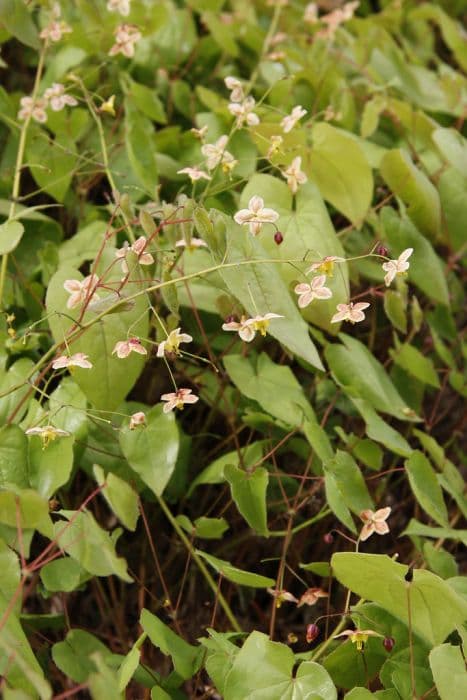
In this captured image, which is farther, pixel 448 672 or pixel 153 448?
pixel 153 448

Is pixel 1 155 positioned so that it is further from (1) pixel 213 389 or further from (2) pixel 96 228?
(1) pixel 213 389

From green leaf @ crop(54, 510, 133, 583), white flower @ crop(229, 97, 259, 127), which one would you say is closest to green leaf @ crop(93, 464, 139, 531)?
green leaf @ crop(54, 510, 133, 583)

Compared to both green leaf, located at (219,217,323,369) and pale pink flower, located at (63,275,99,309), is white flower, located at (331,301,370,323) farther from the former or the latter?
pale pink flower, located at (63,275,99,309)

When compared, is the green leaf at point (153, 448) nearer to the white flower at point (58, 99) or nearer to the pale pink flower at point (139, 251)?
the pale pink flower at point (139, 251)

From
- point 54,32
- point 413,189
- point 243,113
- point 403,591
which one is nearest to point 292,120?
point 243,113

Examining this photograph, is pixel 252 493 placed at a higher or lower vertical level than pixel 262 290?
lower

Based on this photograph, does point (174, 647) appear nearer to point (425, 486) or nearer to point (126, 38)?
point (425, 486)
